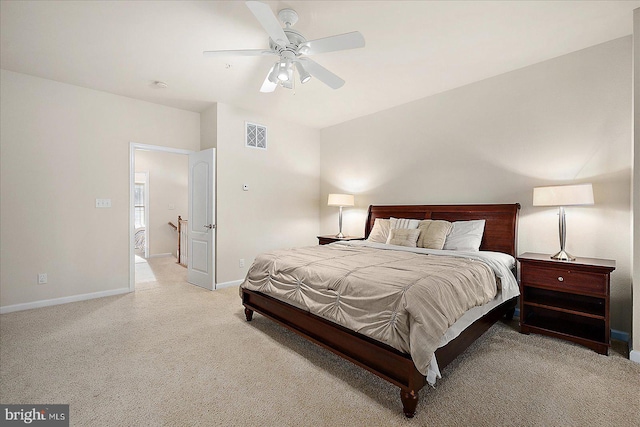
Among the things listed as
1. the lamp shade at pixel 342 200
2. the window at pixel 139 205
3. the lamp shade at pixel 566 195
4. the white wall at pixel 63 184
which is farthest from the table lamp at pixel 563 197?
the window at pixel 139 205

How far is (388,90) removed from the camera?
3.86 metres

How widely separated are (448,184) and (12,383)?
15.1 ft

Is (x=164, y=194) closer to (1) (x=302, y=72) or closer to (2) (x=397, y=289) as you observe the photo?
(1) (x=302, y=72)

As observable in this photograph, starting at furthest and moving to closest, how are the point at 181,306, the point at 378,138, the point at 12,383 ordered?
the point at 378,138, the point at 181,306, the point at 12,383

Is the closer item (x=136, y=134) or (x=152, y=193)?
(x=136, y=134)

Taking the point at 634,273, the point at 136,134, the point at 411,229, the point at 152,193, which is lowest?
the point at 634,273

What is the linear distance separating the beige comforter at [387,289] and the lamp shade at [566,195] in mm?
907

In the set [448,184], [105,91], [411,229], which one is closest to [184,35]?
[105,91]

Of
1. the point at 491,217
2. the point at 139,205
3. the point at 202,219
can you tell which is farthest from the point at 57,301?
the point at 491,217

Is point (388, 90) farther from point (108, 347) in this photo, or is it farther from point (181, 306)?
point (108, 347)

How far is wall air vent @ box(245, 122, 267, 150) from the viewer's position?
4723 millimetres

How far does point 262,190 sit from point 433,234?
2.85m

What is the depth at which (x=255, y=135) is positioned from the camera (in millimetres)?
4820

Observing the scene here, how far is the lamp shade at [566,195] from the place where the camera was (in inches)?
99.9
